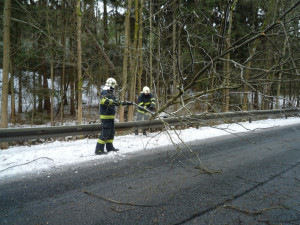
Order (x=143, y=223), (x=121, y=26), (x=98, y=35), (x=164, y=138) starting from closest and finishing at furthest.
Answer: (x=143, y=223) < (x=164, y=138) < (x=98, y=35) < (x=121, y=26)

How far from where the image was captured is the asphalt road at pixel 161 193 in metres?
2.32

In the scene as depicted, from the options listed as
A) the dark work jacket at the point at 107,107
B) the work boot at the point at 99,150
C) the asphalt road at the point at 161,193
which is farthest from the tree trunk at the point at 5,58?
the asphalt road at the point at 161,193

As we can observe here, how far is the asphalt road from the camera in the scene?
2.32 metres

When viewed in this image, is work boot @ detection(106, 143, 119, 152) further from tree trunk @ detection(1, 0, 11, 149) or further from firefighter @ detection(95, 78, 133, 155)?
tree trunk @ detection(1, 0, 11, 149)

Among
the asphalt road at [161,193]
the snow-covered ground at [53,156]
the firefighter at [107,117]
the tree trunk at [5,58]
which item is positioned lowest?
the asphalt road at [161,193]

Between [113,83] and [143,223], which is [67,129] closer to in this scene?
[113,83]

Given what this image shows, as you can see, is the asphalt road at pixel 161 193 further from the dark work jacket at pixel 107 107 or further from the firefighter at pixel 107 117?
the dark work jacket at pixel 107 107

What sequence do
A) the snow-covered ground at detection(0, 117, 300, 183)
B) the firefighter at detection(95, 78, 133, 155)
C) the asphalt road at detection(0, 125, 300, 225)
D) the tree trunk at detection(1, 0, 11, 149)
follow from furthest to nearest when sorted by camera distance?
1. the tree trunk at detection(1, 0, 11, 149)
2. the firefighter at detection(95, 78, 133, 155)
3. the snow-covered ground at detection(0, 117, 300, 183)
4. the asphalt road at detection(0, 125, 300, 225)

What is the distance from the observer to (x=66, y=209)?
8.10ft

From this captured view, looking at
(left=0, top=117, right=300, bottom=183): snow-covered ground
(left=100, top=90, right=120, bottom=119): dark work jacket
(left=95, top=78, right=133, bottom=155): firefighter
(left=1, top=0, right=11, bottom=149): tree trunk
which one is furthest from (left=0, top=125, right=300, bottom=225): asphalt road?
(left=1, top=0, right=11, bottom=149): tree trunk

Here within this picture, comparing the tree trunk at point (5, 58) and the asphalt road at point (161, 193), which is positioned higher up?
the tree trunk at point (5, 58)

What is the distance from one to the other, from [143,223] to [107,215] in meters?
0.46

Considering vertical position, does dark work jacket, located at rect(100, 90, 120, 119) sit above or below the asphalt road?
above

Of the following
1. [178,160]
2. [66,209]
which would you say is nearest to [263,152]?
[178,160]
